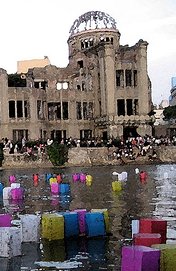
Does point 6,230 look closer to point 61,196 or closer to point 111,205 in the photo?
point 111,205

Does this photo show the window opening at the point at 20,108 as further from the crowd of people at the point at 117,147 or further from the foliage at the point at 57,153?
the foliage at the point at 57,153

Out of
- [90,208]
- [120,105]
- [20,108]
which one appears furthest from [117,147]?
[90,208]

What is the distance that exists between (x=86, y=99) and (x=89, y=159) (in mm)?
17887

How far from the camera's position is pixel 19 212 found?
18.7 m

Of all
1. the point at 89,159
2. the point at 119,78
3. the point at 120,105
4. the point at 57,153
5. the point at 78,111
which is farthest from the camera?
the point at 78,111

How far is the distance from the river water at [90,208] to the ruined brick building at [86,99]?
44.6 metres

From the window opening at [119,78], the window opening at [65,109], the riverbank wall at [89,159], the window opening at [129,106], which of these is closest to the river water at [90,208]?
the riverbank wall at [89,159]

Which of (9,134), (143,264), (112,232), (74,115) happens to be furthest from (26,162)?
(143,264)

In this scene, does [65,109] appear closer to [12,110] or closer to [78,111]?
[78,111]

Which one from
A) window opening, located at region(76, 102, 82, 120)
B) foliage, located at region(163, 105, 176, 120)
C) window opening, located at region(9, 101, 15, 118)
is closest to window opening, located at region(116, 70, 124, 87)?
window opening, located at region(76, 102, 82, 120)

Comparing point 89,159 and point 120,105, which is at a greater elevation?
point 120,105

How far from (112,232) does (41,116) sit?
6310cm

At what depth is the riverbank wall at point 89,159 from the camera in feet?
197

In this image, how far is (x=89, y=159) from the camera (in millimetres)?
62875
